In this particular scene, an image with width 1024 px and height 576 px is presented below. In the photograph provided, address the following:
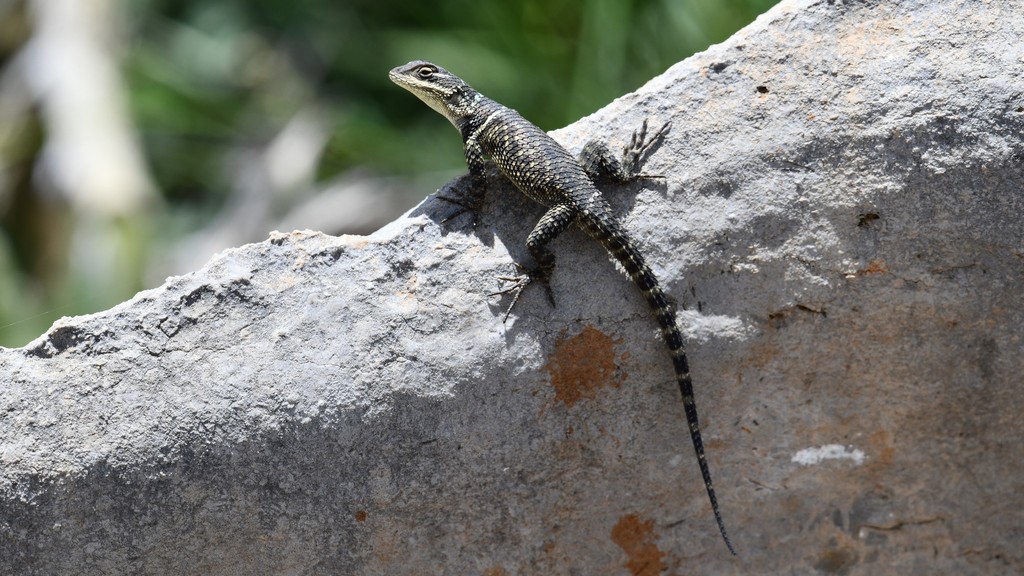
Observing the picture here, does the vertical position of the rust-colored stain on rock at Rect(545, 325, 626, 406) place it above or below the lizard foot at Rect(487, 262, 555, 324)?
below

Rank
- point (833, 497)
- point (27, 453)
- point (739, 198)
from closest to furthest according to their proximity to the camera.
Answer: point (27, 453), point (739, 198), point (833, 497)

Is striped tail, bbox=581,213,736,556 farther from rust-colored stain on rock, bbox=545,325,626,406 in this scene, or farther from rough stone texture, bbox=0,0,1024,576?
rust-colored stain on rock, bbox=545,325,626,406

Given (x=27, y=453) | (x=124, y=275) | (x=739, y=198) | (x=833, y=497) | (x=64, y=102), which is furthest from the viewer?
(x=64, y=102)

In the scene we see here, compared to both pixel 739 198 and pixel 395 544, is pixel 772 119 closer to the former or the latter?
pixel 739 198

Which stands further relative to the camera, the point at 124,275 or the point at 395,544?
the point at 124,275

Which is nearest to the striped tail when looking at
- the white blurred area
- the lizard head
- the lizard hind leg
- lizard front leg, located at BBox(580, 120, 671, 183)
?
the lizard hind leg

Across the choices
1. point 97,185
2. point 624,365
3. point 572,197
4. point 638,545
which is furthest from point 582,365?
point 97,185

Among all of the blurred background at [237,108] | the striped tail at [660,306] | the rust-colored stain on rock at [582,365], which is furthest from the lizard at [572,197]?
the blurred background at [237,108]

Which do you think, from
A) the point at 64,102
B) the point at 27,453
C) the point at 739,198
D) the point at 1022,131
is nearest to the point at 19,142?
the point at 64,102
